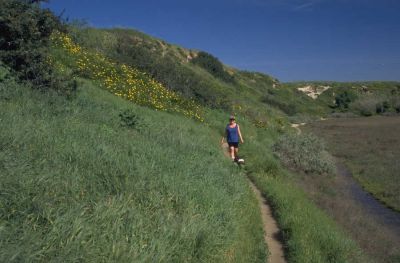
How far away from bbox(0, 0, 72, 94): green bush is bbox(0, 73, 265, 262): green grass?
8.69 ft

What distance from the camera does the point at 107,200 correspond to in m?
5.23

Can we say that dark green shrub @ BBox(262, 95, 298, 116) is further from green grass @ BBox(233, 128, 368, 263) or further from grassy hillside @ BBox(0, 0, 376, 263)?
green grass @ BBox(233, 128, 368, 263)

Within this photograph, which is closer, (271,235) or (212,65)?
(271,235)

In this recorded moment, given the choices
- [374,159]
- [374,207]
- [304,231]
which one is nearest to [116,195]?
[304,231]

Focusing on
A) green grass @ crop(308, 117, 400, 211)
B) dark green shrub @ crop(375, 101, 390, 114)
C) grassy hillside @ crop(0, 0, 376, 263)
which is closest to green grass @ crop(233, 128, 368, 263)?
grassy hillside @ crop(0, 0, 376, 263)

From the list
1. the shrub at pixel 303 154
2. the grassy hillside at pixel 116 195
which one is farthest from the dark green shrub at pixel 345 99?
the grassy hillside at pixel 116 195

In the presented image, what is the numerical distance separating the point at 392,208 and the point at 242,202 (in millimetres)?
Answer: 9847

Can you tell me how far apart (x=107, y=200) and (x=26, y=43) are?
8406mm

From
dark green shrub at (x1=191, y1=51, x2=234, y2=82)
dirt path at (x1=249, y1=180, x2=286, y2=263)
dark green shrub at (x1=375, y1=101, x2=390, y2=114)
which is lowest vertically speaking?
dirt path at (x1=249, y1=180, x2=286, y2=263)

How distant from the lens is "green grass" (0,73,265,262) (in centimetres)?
413

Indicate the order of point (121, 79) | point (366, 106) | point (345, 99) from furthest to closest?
point (345, 99) < point (366, 106) < point (121, 79)

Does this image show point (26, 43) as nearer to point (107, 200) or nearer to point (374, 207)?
point (107, 200)

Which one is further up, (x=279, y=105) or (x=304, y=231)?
(x=279, y=105)

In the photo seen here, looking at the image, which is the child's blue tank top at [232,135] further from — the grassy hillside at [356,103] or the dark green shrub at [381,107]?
the dark green shrub at [381,107]
